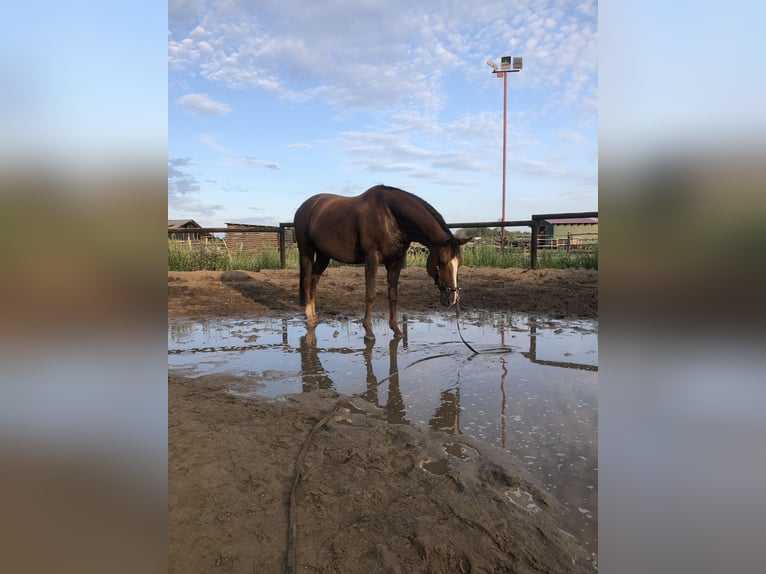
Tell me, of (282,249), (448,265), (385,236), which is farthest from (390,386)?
(282,249)

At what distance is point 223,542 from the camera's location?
152 cm

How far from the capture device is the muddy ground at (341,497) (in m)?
1.45

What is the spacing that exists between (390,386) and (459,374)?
0.67 m

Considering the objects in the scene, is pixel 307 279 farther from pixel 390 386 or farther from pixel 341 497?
pixel 341 497

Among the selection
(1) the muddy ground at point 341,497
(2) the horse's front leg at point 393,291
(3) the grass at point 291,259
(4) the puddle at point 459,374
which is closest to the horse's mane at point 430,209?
(2) the horse's front leg at point 393,291

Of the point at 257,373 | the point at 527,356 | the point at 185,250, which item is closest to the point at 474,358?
the point at 527,356

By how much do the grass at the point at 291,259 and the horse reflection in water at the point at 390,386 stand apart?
6.05 m

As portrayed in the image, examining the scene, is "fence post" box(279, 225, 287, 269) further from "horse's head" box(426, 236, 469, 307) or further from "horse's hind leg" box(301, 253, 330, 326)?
"horse's head" box(426, 236, 469, 307)

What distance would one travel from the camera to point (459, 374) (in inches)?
145

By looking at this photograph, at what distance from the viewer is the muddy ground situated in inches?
57.1

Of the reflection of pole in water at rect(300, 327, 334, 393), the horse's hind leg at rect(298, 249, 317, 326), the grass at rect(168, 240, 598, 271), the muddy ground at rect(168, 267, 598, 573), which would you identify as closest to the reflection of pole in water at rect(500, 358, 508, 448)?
the muddy ground at rect(168, 267, 598, 573)

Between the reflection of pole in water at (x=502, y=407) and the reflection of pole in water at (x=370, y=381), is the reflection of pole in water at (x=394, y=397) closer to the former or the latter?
the reflection of pole in water at (x=370, y=381)
